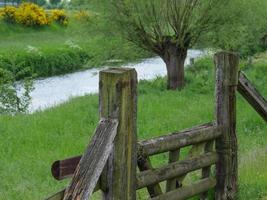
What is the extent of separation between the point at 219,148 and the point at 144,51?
13.2m

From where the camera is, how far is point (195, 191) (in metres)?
5.70

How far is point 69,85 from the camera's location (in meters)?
23.5

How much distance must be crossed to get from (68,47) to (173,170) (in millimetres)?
25510

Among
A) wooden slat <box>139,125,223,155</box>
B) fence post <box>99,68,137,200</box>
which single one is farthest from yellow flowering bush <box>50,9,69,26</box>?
fence post <box>99,68,137,200</box>

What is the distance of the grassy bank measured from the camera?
18281 millimetres

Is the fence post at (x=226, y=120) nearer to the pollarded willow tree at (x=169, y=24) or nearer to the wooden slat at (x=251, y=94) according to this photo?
the wooden slat at (x=251, y=94)

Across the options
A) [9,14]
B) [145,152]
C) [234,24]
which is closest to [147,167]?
[145,152]

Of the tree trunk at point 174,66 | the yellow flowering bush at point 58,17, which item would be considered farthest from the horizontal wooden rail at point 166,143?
the yellow flowering bush at point 58,17

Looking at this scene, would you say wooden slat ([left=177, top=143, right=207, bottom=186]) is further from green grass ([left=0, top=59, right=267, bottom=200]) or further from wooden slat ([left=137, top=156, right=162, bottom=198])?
green grass ([left=0, top=59, right=267, bottom=200])

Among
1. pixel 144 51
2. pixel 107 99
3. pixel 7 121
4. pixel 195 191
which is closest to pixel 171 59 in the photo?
pixel 144 51

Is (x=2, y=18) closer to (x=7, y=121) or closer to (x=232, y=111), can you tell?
(x=7, y=121)

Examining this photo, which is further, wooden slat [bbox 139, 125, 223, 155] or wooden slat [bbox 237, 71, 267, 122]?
wooden slat [bbox 237, 71, 267, 122]

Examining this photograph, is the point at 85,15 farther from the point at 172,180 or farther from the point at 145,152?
the point at 145,152

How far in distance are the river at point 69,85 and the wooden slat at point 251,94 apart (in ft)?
37.3
